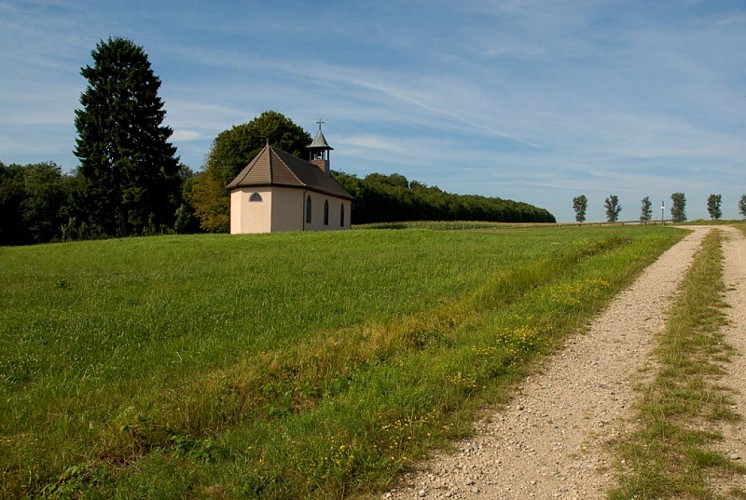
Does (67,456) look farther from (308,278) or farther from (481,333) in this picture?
(308,278)

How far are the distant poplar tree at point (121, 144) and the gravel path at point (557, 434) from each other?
44946 millimetres

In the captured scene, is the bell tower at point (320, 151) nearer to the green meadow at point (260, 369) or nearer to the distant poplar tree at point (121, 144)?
the distant poplar tree at point (121, 144)

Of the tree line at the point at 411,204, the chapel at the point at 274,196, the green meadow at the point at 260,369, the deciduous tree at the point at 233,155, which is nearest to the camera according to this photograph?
the green meadow at the point at 260,369

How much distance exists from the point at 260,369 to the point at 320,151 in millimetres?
43911

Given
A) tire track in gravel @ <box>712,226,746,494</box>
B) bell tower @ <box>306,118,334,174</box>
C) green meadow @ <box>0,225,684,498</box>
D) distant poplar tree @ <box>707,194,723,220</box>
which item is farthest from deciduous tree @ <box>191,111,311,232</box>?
distant poplar tree @ <box>707,194,723,220</box>

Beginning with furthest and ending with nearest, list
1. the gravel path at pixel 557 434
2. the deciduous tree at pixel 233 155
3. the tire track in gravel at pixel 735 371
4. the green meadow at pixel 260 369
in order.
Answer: the deciduous tree at pixel 233 155 → the green meadow at pixel 260 369 → the tire track in gravel at pixel 735 371 → the gravel path at pixel 557 434

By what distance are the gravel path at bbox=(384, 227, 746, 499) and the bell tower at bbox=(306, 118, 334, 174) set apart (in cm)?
4251

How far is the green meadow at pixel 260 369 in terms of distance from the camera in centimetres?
429

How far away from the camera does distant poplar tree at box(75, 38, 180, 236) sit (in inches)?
1802

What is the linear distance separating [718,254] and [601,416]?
1570cm

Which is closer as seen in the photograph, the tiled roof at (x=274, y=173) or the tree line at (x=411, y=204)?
the tiled roof at (x=274, y=173)

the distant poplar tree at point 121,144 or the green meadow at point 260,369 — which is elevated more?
the distant poplar tree at point 121,144

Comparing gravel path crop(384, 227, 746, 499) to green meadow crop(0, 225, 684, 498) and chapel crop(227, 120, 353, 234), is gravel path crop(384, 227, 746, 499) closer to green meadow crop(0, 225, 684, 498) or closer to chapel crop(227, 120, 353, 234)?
green meadow crop(0, 225, 684, 498)

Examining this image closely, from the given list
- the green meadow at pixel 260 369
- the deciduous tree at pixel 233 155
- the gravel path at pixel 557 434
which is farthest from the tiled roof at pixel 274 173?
the gravel path at pixel 557 434
